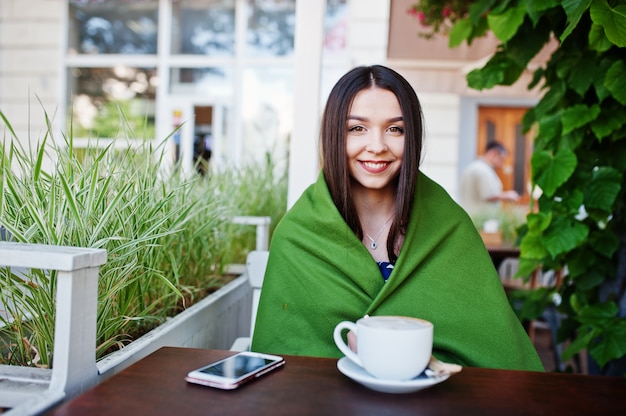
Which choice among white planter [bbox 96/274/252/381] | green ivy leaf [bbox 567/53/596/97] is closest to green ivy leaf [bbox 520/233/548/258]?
green ivy leaf [bbox 567/53/596/97]

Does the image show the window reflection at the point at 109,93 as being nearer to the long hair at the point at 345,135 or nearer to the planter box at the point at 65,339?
the long hair at the point at 345,135

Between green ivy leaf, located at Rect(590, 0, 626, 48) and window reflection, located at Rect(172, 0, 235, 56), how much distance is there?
24.1 feet

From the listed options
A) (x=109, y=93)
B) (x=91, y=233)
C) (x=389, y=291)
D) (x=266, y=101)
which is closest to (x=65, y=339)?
(x=91, y=233)

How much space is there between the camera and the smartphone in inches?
33.9

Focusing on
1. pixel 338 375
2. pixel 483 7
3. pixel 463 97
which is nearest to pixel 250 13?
pixel 463 97

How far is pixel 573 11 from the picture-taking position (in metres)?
1.53

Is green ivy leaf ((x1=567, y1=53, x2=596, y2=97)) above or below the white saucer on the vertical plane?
above

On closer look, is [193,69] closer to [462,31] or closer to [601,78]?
[462,31]

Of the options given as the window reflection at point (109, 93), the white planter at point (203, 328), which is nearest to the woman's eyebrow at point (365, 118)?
the white planter at point (203, 328)

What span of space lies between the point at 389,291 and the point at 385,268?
0.16 m

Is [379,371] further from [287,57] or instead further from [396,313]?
[287,57]

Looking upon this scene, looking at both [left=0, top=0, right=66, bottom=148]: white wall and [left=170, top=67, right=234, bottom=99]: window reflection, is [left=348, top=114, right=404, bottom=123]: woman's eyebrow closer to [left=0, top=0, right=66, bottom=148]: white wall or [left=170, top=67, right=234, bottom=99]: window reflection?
[left=170, top=67, right=234, bottom=99]: window reflection

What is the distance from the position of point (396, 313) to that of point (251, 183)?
2028 mm

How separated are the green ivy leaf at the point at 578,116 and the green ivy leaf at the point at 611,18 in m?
0.42
